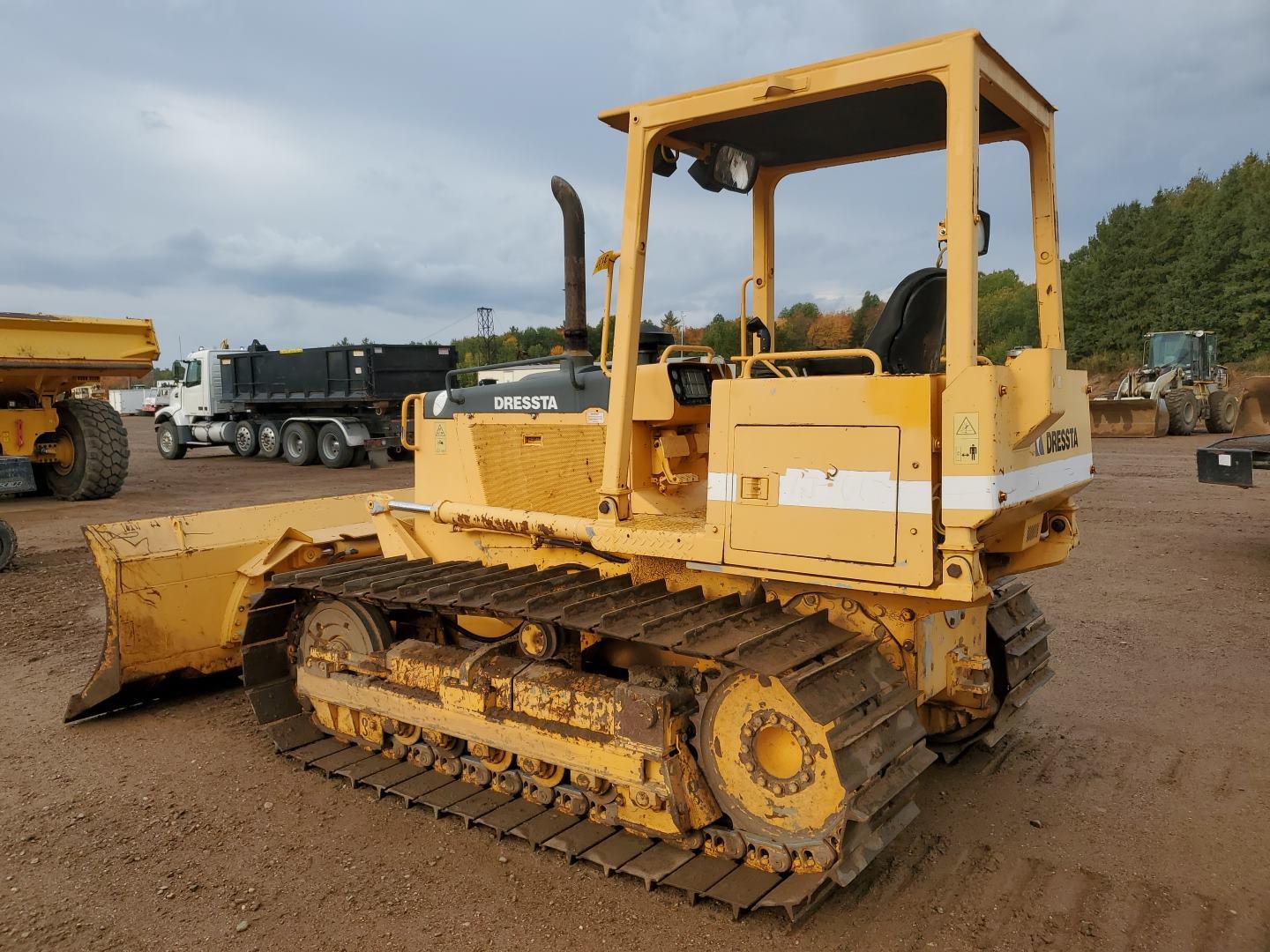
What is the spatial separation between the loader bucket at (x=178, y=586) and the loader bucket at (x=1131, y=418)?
22057 mm

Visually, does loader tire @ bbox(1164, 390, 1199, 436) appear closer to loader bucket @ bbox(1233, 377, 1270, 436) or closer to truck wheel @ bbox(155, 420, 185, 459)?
loader bucket @ bbox(1233, 377, 1270, 436)

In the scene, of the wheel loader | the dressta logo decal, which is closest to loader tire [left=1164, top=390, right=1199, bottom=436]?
the wheel loader

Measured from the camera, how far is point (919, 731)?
3514 millimetres

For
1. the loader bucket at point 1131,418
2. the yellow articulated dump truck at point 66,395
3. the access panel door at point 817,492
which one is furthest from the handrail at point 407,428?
the loader bucket at point 1131,418

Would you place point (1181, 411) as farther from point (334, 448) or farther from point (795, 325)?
point (795, 325)

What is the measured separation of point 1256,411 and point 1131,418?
12.6 m

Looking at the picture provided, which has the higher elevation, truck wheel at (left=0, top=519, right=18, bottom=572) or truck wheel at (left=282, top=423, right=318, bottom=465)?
truck wheel at (left=282, top=423, right=318, bottom=465)

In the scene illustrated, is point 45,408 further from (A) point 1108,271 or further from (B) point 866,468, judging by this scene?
(A) point 1108,271

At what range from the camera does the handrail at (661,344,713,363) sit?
13.0 feet

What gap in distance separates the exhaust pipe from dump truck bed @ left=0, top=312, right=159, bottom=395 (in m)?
11.2

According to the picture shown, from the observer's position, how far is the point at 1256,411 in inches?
478

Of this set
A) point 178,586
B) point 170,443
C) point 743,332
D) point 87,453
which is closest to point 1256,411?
point 743,332

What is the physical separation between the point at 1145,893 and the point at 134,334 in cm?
1453

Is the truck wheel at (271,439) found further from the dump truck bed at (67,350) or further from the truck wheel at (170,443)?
the dump truck bed at (67,350)
